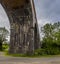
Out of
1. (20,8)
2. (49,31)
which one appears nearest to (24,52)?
(20,8)

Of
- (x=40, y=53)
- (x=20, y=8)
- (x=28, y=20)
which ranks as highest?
(x=20, y=8)

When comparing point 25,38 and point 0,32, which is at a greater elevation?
point 0,32

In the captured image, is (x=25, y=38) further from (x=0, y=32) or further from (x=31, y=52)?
(x=0, y=32)

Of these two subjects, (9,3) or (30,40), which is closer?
(9,3)

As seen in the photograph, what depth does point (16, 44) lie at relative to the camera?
20.5m

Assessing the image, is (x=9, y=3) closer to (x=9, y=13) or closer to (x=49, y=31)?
(x=9, y=13)

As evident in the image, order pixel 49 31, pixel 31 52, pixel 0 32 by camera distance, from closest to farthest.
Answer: pixel 31 52 < pixel 49 31 < pixel 0 32

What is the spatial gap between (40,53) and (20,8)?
6022mm

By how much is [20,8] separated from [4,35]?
25.7m

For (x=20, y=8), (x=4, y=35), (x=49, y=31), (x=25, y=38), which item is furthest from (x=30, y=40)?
(x=4, y=35)

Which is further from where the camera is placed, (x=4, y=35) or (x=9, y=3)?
(x=4, y=35)

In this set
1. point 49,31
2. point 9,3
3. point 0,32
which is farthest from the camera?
point 0,32

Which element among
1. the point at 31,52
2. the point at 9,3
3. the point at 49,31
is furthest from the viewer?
the point at 49,31

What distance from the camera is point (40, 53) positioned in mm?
20234
